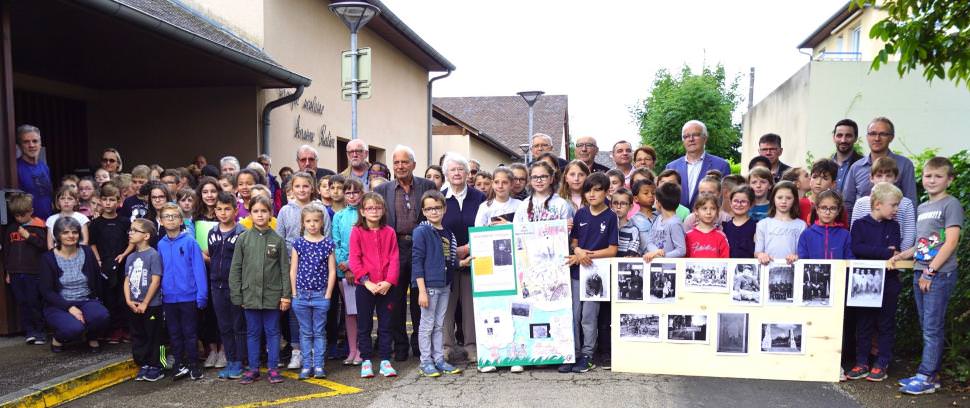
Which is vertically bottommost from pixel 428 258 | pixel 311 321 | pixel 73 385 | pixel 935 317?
pixel 73 385

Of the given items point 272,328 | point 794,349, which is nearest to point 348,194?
point 272,328

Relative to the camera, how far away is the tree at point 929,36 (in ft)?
15.7

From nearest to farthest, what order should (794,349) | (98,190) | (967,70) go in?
(967,70) → (794,349) → (98,190)

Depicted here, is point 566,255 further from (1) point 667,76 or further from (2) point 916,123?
(1) point 667,76

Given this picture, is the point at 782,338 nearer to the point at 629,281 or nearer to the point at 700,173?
the point at 629,281

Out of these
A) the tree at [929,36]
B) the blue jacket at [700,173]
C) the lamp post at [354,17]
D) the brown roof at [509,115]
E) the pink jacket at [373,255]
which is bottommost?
the pink jacket at [373,255]

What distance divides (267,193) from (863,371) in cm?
528

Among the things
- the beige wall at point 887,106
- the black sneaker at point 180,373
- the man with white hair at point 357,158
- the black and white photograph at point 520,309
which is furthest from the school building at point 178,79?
the beige wall at point 887,106

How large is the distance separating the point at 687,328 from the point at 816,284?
1.09 meters

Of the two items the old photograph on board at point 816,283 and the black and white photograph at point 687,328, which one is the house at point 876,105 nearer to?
the old photograph on board at point 816,283

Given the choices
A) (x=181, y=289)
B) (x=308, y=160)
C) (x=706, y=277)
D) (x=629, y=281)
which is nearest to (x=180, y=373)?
(x=181, y=289)

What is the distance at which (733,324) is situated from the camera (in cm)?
540

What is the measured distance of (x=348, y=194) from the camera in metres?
6.01

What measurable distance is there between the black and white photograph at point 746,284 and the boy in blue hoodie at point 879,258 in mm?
873
